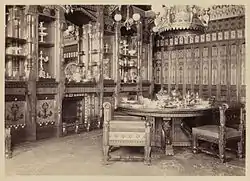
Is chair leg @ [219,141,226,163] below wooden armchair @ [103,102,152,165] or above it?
below

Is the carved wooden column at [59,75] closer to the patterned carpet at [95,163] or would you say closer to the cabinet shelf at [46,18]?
the cabinet shelf at [46,18]

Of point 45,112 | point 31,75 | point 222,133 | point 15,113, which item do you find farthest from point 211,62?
point 15,113

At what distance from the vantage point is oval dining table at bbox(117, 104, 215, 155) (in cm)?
298

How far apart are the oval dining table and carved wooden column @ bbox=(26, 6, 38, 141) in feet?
4.12

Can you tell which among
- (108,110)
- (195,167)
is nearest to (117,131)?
(108,110)

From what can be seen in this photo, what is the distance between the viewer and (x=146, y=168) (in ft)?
9.03

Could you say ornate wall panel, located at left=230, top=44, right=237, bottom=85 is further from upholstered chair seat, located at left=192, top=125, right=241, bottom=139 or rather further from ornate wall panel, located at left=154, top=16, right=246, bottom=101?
upholstered chair seat, located at left=192, top=125, right=241, bottom=139

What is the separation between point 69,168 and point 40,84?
5.25 ft

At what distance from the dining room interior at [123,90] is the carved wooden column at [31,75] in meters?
0.01

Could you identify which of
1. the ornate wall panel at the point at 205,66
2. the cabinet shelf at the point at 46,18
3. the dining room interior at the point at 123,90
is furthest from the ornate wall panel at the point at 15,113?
the ornate wall panel at the point at 205,66

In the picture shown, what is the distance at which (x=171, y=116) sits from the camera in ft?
9.75

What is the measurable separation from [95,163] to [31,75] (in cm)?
159

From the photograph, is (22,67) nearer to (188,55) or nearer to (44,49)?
(44,49)

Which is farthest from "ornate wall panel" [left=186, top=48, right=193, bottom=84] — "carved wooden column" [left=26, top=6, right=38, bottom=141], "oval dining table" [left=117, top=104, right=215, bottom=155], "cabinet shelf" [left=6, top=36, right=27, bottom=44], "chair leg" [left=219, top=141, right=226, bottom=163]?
"cabinet shelf" [left=6, top=36, right=27, bottom=44]
